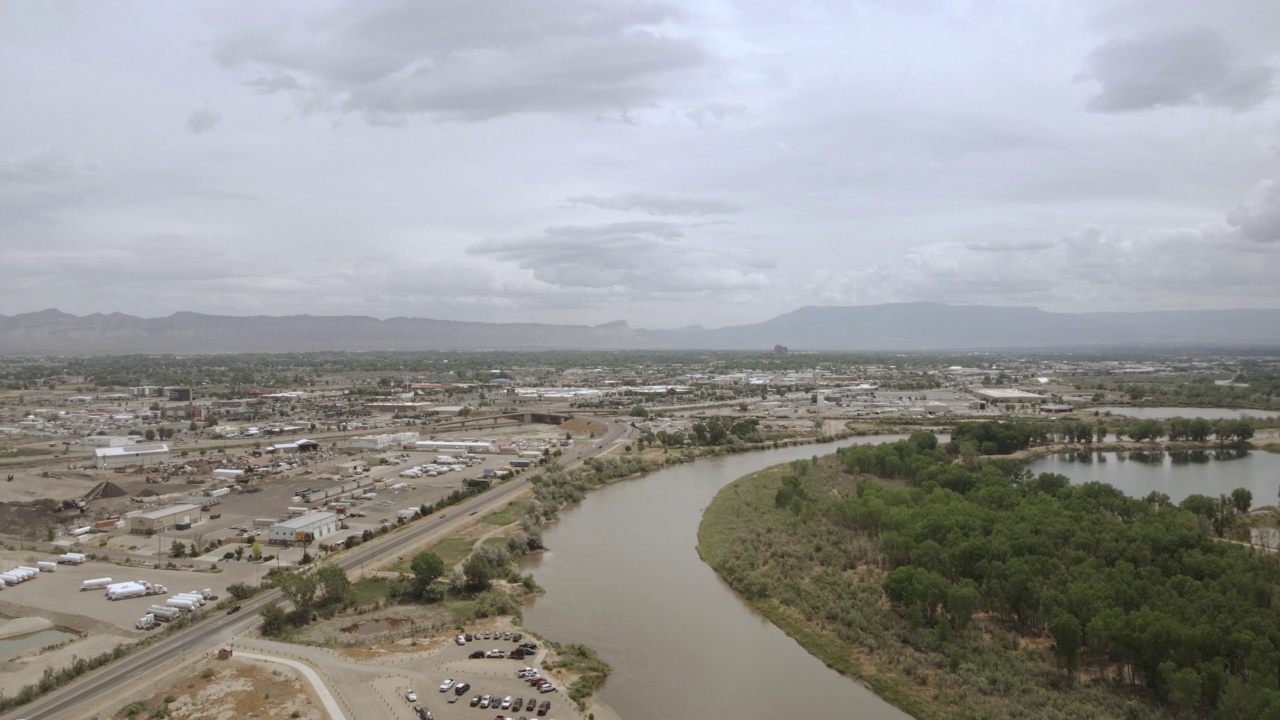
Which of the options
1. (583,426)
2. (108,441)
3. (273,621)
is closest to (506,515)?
(273,621)

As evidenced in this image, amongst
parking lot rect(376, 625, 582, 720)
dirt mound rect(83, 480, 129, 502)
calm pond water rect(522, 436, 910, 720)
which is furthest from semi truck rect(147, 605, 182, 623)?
dirt mound rect(83, 480, 129, 502)

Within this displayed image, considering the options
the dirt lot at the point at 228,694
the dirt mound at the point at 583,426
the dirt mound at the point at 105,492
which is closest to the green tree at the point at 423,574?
the dirt lot at the point at 228,694

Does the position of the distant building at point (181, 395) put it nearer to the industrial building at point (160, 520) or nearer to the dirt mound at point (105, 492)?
the dirt mound at point (105, 492)

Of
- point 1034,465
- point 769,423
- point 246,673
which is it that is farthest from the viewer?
point 769,423

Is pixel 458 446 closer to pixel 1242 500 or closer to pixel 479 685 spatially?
pixel 479 685

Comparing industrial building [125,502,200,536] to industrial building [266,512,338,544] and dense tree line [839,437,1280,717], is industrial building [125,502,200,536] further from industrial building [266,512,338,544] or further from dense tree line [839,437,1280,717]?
dense tree line [839,437,1280,717]

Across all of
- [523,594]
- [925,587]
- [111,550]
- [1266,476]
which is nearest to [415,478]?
[111,550]

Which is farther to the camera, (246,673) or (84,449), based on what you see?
(84,449)

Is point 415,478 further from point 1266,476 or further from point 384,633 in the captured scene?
point 1266,476
